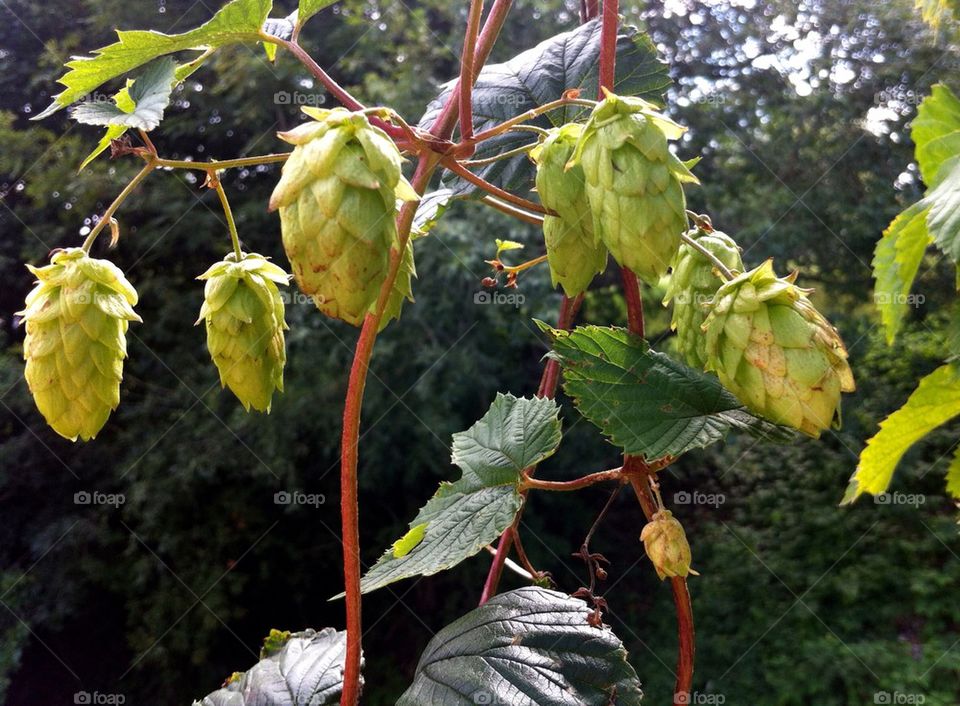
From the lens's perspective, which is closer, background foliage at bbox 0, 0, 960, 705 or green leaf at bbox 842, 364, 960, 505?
green leaf at bbox 842, 364, 960, 505

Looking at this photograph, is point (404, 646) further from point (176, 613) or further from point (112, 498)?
point (112, 498)

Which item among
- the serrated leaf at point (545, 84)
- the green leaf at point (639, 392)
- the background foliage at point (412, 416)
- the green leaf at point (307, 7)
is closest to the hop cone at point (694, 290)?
the green leaf at point (639, 392)

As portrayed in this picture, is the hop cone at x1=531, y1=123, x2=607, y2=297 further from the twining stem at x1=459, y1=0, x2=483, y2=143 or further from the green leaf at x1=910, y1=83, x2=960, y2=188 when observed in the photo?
the green leaf at x1=910, y1=83, x2=960, y2=188

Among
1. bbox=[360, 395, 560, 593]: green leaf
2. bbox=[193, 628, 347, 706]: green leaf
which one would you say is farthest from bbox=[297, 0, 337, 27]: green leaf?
bbox=[193, 628, 347, 706]: green leaf

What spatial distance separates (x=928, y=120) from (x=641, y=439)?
203mm

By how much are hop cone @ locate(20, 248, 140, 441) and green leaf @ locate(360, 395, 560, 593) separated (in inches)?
6.7

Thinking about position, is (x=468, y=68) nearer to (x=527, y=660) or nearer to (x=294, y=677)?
(x=527, y=660)

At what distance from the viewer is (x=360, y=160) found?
0.93 ft

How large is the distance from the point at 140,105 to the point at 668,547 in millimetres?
354

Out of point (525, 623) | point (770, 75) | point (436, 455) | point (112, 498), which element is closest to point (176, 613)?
point (112, 498)

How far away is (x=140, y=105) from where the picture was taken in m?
0.39

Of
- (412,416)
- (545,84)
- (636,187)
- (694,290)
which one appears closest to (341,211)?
(636,187)

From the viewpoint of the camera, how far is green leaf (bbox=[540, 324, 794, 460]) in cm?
44

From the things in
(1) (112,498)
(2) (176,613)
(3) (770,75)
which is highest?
(3) (770,75)
